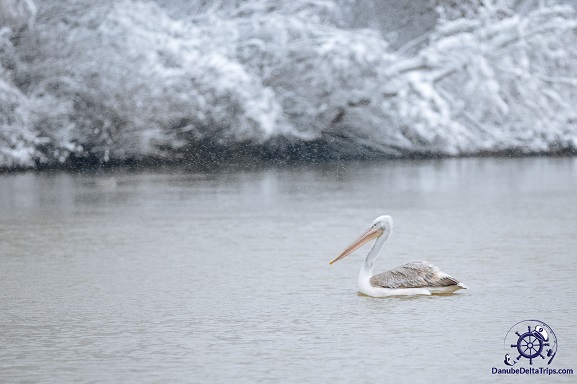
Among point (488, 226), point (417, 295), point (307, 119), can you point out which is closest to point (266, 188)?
point (488, 226)

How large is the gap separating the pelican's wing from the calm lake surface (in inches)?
5.3

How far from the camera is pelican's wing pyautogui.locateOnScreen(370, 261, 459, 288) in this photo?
31.6 feet

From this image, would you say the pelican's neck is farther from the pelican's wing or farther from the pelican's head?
the pelican's head

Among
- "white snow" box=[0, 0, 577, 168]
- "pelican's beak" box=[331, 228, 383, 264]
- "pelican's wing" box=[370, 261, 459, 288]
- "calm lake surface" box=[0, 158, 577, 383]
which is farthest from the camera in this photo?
"white snow" box=[0, 0, 577, 168]

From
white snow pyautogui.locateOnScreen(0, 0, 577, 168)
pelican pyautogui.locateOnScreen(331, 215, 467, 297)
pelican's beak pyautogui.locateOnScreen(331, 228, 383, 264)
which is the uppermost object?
white snow pyautogui.locateOnScreen(0, 0, 577, 168)

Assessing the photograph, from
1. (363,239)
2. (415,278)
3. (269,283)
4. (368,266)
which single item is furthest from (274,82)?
(415,278)

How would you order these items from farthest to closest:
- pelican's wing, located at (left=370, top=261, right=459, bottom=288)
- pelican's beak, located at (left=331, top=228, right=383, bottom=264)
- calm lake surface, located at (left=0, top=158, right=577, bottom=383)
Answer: pelican's beak, located at (left=331, top=228, right=383, bottom=264) → pelican's wing, located at (left=370, top=261, right=459, bottom=288) → calm lake surface, located at (left=0, top=158, right=577, bottom=383)

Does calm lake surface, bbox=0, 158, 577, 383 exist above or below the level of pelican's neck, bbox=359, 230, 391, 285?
below

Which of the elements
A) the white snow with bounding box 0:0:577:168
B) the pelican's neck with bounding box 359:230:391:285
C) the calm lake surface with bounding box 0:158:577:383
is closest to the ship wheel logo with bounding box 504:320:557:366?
the calm lake surface with bounding box 0:158:577:383

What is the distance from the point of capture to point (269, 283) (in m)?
10.5

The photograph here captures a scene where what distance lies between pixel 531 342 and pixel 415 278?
1718 millimetres

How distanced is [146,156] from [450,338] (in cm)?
1977

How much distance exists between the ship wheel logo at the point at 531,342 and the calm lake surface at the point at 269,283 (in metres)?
0.07

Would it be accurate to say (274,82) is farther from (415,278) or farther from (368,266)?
(415,278)
